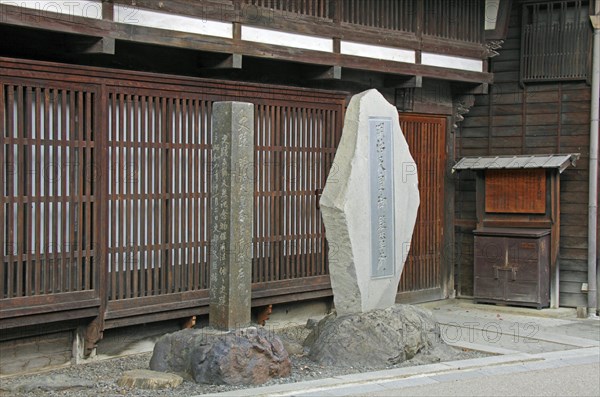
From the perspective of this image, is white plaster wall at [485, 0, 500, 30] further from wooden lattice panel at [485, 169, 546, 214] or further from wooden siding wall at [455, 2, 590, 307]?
wooden lattice panel at [485, 169, 546, 214]

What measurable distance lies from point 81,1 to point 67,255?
266 cm

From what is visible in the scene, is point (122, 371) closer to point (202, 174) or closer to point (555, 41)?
point (202, 174)

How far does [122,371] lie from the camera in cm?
967

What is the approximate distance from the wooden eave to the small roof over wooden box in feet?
4.38

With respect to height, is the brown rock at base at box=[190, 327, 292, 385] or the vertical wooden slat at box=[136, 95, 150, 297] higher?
the vertical wooden slat at box=[136, 95, 150, 297]

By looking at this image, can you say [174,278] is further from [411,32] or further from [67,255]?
[411,32]


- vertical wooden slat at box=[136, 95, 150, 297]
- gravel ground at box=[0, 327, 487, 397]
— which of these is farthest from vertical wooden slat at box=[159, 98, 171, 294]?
gravel ground at box=[0, 327, 487, 397]

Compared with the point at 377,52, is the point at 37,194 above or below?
below

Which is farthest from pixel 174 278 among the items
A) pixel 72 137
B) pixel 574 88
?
pixel 574 88

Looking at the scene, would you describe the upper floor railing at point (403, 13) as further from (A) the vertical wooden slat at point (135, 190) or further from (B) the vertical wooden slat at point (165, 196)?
(A) the vertical wooden slat at point (135, 190)

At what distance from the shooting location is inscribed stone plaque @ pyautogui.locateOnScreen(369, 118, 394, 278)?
10.7 metres

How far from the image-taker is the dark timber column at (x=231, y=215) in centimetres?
935

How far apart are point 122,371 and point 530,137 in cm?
849

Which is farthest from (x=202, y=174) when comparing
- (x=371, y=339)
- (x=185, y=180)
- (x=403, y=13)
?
(x=403, y=13)
